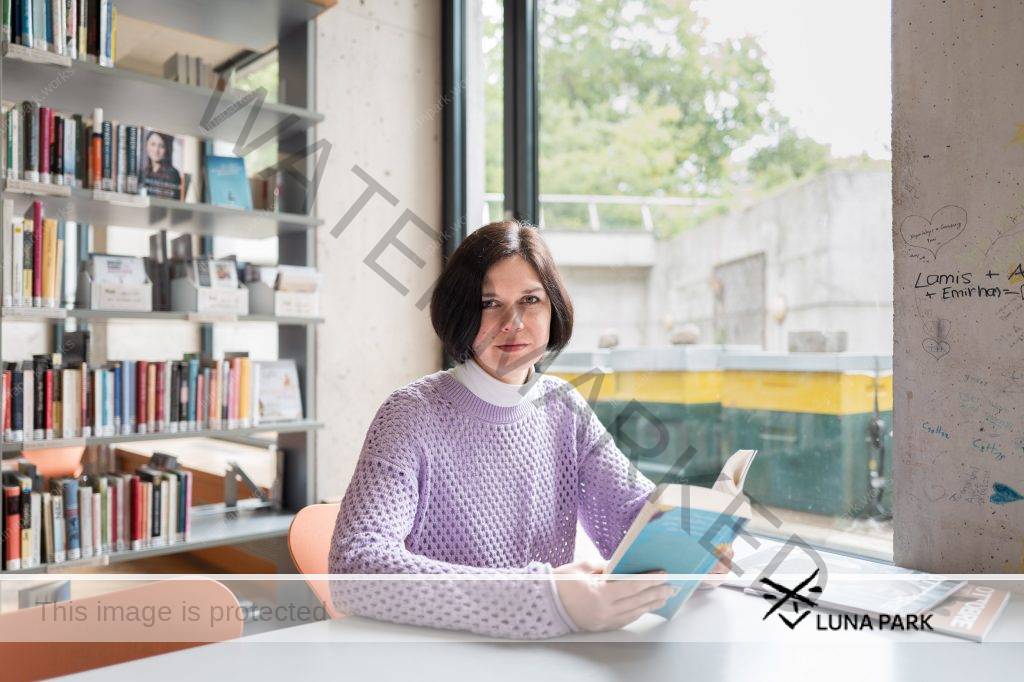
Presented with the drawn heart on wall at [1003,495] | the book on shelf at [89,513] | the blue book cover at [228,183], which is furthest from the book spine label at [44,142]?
the drawn heart on wall at [1003,495]

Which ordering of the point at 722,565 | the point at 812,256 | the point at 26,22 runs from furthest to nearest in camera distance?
the point at 26,22 < the point at 812,256 < the point at 722,565

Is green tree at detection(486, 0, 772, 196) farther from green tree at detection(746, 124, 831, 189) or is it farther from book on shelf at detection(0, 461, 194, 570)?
book on shelf at detection(0, 461, 194, 570)

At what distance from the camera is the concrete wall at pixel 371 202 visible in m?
3.04

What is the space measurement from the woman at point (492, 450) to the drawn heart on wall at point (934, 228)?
0.74 metres

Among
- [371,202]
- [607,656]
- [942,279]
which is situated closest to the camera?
[607,656]

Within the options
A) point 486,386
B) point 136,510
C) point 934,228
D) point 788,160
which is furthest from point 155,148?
point 934,228

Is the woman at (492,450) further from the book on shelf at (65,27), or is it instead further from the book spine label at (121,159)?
the book on shelf at (65,27)

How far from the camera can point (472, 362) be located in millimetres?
1538

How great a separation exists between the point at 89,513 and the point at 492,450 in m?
1.58

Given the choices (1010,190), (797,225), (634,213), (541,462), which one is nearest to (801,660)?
(541,462)

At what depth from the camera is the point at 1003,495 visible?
149 centimetres

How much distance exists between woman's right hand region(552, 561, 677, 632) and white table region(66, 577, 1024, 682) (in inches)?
1.1

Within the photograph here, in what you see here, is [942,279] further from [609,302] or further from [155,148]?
[155,148]

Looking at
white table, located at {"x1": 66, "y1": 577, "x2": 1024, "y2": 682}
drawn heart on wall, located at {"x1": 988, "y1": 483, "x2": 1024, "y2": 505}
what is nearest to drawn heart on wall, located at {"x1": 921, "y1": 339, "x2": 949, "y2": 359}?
drawn heart on wall, located at {"x1": 988, "y1": 483, "x2": 1024, "y2": 505}
